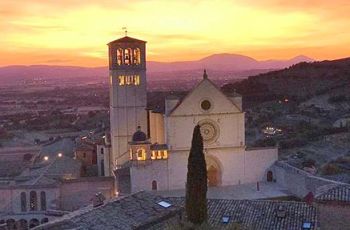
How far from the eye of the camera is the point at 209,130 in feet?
104

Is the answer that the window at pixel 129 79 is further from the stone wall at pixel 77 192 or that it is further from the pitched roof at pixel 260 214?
the pitched roof at pixel 260 214

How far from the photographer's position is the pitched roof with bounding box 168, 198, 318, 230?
61.8 feet

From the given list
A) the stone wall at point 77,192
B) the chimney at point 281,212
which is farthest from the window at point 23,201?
the chimney at point 281,212

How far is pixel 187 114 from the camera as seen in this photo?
102ft

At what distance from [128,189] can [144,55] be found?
9091mm

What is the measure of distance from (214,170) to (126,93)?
23.9 feet

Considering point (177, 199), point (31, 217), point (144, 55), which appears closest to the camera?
point (177, 199)

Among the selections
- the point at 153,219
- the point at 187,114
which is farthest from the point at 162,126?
the point at 153,219

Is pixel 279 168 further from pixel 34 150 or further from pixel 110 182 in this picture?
pixel 34 150

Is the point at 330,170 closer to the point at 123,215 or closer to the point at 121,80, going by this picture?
the point at 121,80

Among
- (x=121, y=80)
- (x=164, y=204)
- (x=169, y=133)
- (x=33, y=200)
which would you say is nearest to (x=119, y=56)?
(x=121, y=80)

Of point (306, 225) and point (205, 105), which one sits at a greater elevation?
point (205, 105)

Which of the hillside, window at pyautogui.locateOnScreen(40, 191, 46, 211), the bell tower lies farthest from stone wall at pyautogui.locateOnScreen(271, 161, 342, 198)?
the hillside

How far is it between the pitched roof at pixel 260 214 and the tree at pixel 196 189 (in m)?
1.51
